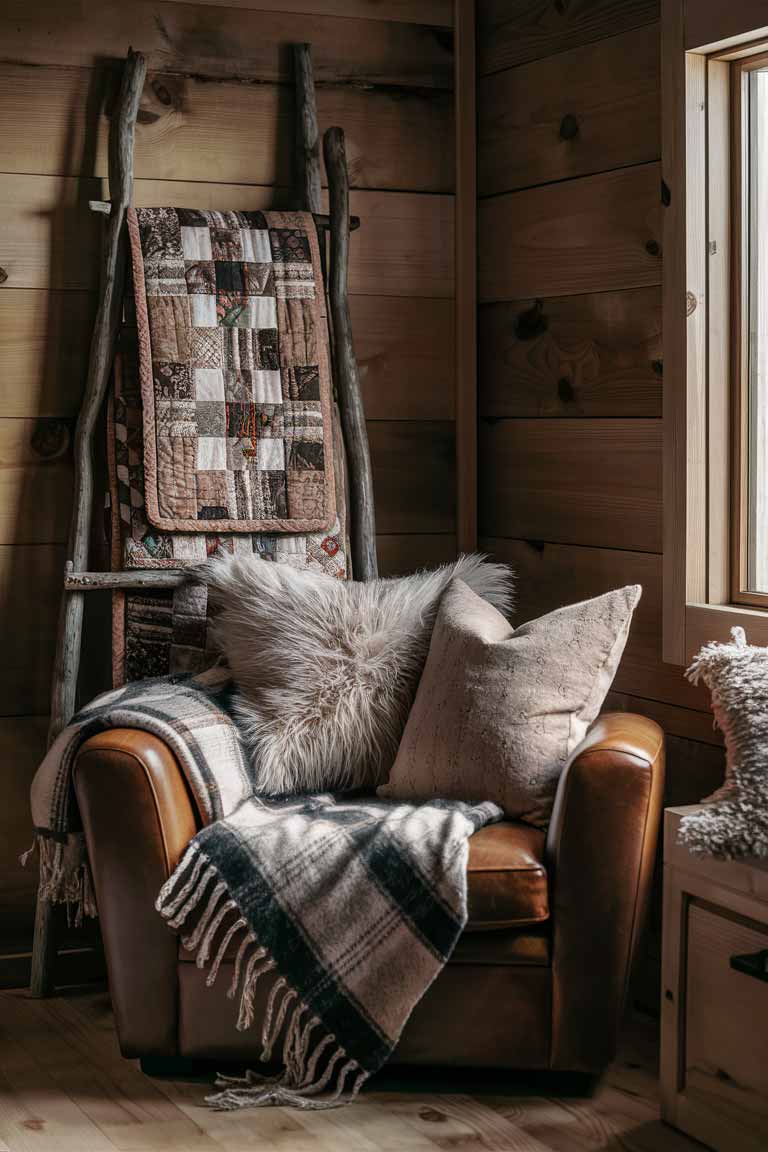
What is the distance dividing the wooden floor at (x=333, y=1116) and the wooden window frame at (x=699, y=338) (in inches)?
33.2

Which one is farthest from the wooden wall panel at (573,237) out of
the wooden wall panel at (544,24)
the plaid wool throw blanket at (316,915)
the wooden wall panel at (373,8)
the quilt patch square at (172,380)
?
the plaid wool throw blanket at (316,915)

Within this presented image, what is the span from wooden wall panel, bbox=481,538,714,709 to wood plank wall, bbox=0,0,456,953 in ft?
0.93

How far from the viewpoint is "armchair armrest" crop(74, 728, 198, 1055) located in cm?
208

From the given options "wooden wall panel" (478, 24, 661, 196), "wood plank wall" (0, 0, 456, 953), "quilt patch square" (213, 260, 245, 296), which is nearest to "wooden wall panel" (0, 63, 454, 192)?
"wood plank wall" (0, 0, 456, 953)

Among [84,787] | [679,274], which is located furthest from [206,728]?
[679,274]

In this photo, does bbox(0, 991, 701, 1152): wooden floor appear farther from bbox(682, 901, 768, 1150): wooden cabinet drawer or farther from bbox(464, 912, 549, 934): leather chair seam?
bbox(464, 912, 549, 934): leather chair seam

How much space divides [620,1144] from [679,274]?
152 cm

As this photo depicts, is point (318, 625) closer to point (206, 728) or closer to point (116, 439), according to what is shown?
point (206, 728)

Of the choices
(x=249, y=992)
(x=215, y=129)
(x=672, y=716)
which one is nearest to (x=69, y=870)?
(x=249, y=992)

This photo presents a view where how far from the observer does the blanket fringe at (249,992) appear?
81.3 inches

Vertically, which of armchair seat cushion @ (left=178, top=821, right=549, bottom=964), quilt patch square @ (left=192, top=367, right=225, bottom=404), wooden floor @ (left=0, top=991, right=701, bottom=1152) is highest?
quilt patch square @ (left=192, top=367, right=225, bottom=404)

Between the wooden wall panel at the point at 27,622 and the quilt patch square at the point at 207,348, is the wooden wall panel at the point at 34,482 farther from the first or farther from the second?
the quilt patch square at the point at 207,348

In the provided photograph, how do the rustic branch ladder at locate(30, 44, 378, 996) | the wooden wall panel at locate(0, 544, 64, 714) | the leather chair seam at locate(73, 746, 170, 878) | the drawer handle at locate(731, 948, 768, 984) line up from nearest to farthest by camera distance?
the drawer handle at locate(731, 948, 768, 984)
the leather chair seam at locate(73, 746, 170, 878)
the rustic branch ladder at locate(30, 44, 378, 996)
the wooden wall panel at locate(0, 544, 64, 714)

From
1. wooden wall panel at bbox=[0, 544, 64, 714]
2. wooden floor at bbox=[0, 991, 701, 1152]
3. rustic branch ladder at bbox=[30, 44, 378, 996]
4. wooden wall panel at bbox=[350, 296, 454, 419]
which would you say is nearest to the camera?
wooden floor at bbox=[0, 991, 701, 1152]
